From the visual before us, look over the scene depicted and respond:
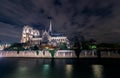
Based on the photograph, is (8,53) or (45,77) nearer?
(45,77)

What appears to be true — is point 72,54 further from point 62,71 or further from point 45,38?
point 45,38

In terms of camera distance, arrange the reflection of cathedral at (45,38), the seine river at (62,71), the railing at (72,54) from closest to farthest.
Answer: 1. the seine river at (62,71)
2. the railing at (72,54)
3. the reflection of cathedral at (45,38)

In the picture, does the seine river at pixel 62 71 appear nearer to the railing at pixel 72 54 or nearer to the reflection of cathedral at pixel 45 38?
the railing at pixel 72 54

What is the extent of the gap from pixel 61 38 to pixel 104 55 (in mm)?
62477

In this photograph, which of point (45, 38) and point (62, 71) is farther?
point (45, 38)

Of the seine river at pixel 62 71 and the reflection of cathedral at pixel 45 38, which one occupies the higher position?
the reflection of cathedral at pixel 45 38

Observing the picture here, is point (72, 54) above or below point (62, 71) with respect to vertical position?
above

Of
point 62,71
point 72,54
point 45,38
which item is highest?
point 45,38

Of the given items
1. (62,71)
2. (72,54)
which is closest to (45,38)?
(72,54)

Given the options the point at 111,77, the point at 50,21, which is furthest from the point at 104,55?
the point at 50,21

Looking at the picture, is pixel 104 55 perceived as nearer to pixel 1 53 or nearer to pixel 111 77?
pixel 111 77

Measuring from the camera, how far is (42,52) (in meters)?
64.8

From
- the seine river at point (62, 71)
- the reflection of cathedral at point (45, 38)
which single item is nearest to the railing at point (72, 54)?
the seine river at point (62, 71)

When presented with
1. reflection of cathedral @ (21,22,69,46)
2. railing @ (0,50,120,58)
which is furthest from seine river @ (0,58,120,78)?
reflection of cathedral @ (21,22,69,46)
